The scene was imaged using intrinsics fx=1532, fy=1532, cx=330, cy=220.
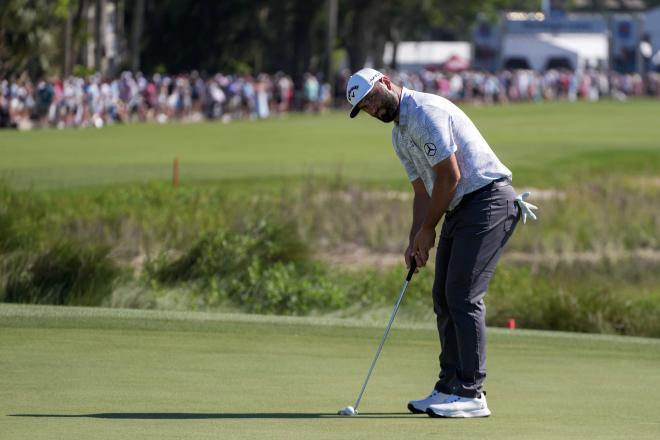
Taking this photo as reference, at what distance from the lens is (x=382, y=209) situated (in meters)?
24.8

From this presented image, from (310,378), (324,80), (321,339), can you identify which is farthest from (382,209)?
(324,80)

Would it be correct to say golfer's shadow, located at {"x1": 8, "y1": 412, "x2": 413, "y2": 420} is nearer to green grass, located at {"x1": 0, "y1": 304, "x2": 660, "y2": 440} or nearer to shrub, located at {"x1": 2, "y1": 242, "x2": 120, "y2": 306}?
green grass, located at {"x1": 0, "y1": 304, "x2": 660, "y2": 440}

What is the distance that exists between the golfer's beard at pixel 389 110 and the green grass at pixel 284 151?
15.7 m

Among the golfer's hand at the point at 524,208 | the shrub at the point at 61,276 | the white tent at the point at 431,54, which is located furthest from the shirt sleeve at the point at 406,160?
the white tent at the point at 431,54

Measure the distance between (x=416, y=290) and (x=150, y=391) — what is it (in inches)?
368

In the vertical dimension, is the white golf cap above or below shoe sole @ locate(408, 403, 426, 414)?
above

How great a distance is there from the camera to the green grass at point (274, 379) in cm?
672

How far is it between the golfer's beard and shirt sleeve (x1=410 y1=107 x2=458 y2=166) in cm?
12

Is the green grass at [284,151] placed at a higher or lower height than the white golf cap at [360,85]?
lower

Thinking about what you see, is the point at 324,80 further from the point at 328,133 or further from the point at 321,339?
the point at 321,339

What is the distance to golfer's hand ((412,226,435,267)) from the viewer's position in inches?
295

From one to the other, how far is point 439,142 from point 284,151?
30.1 metres

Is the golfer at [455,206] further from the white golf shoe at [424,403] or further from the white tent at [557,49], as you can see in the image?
the white tent at [557,49]

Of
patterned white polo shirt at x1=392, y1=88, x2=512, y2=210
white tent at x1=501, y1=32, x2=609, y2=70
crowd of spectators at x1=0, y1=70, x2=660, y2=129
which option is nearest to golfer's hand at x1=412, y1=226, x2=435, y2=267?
patterned white polo shirt at x1=392, y1=88, x2=512, y2=210
